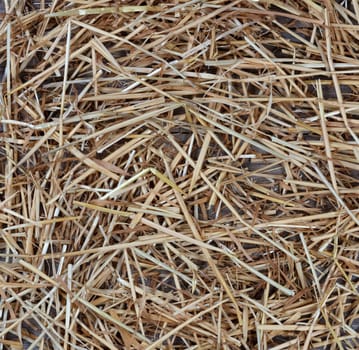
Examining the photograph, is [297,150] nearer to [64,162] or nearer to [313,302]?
[313,302]

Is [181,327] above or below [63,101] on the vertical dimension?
below

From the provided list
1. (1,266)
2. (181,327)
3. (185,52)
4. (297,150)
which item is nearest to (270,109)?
(297,150)

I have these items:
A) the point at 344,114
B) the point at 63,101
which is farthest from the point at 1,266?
the point at 344,114

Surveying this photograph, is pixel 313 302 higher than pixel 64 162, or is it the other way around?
pixel 64 162

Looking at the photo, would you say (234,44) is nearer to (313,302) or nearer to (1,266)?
(313,302)

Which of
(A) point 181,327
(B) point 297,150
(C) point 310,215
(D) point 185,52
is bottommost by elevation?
(A) point 181,327
